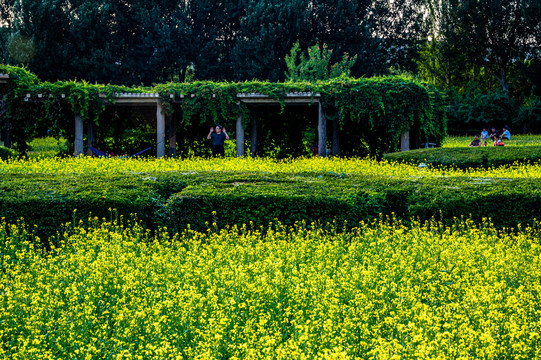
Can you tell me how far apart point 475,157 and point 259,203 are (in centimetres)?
946

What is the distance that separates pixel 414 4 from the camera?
1411 inches

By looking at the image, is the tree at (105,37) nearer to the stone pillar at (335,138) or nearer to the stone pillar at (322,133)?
the stone pillar at (335,138)

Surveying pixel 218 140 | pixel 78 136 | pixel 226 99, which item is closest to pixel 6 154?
pixel 78 136

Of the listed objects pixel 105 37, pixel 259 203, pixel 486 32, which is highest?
pixel 486 32

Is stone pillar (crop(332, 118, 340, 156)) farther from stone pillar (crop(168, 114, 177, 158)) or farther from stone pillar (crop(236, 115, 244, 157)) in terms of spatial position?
stone pillar (crop(168, 114, 177, 158))

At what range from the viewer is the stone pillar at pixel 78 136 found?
1814 cm

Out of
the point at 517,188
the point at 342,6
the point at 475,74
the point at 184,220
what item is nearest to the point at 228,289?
the point at 184,220

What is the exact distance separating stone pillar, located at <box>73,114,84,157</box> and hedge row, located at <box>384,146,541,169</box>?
11084 millimetres

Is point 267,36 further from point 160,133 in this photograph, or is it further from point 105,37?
point 160,133

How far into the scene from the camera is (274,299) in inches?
160

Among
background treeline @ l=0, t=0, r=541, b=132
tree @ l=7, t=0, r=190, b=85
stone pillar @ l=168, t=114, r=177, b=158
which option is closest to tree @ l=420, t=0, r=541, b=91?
background treeline @ l=0, t=0, r=541, b=132

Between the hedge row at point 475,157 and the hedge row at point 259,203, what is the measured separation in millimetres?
6887

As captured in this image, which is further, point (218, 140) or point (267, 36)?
point (267, 36)

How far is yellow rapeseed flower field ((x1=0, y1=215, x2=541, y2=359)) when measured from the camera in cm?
316
